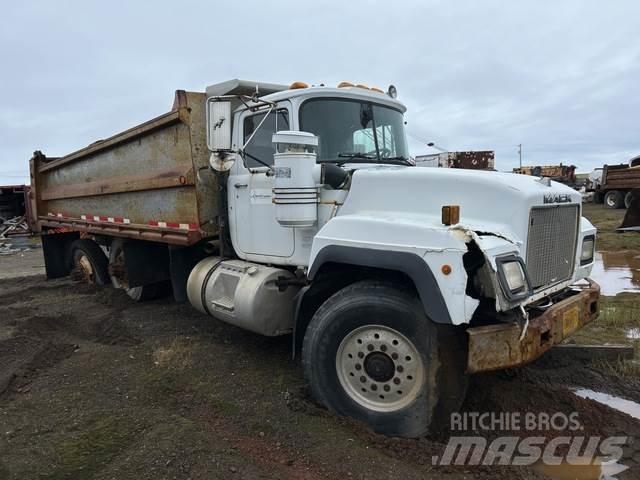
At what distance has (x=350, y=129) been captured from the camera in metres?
4.62

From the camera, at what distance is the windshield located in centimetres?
445

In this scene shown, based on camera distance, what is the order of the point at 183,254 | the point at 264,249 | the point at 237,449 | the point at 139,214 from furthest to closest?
the point at 139,214 < the point at 183,254 < the point at 264,249 < the point at 237,449

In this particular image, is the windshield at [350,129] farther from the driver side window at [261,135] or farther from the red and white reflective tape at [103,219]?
the red and white reflective tape at [103,219]

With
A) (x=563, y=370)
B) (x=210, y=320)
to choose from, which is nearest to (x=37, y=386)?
(x=210, y=320)

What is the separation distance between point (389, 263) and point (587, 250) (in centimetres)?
208

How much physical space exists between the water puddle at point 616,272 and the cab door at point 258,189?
5.39 m

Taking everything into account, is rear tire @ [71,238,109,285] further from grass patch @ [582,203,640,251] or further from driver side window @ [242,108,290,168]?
grass patch @ [582,203,640,251]

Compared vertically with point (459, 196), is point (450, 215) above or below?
below

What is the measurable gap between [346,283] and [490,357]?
51.9 inches

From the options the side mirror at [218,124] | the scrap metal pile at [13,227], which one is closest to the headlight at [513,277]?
the side mirror at [218,124]

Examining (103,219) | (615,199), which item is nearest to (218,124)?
(103,219)

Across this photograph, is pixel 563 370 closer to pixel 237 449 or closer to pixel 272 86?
pixel 237 449

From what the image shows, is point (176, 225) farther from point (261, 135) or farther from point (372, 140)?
point (372, 140)

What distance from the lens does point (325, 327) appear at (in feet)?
11.5
